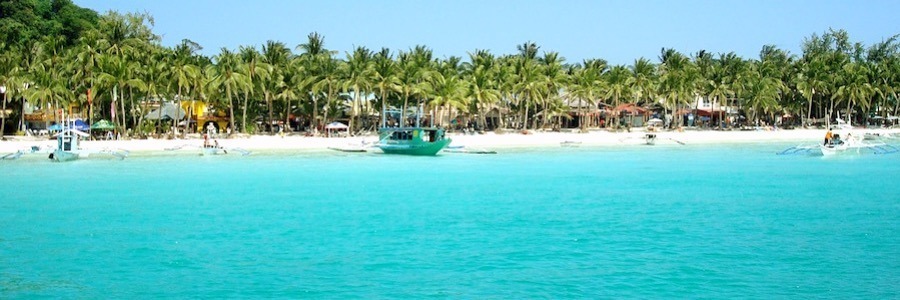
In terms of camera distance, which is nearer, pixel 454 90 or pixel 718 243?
pixel 718 243

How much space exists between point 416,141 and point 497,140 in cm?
1362

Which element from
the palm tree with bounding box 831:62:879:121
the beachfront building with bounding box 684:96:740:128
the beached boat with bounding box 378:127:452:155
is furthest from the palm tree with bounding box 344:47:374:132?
the palm tree with bounding box 831:62:879:121

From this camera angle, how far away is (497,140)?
2206 inches

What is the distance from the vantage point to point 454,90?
58.5 meters

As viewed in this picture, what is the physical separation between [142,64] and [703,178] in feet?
103

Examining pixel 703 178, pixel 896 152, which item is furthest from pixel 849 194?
pixel 896 152

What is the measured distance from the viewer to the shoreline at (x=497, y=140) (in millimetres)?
45500

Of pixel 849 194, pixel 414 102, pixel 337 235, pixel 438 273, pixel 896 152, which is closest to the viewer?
pixel 438 273

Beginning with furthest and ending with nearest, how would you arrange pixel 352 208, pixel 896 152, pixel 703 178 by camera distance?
pixel 896 152, pixel 703 178, pixel 352 208

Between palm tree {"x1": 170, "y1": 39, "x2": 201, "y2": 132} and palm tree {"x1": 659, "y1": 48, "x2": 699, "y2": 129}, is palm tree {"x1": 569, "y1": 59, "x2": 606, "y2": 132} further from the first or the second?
palm tree {"x1": 170, "y1": 39, "x2": 201, "y2": 132}

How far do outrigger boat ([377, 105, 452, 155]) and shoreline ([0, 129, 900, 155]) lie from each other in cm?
349

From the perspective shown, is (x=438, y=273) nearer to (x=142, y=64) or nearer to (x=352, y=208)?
(x=352, y=208)

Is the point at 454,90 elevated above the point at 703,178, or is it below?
above

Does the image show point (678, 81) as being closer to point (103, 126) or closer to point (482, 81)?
Result: point (482, 81)
